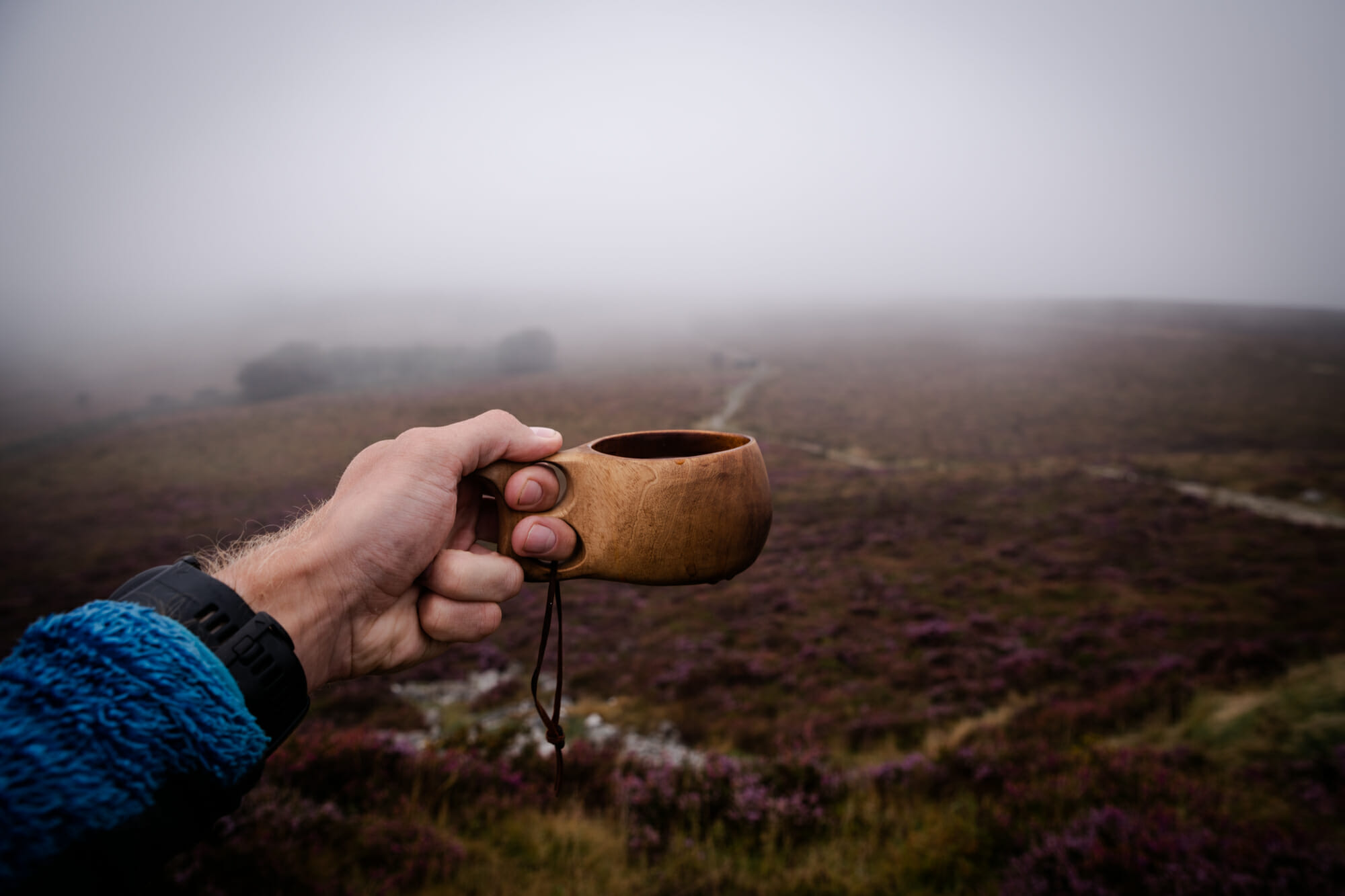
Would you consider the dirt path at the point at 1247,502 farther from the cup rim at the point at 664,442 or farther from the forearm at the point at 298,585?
the forearm at the point at 298,585

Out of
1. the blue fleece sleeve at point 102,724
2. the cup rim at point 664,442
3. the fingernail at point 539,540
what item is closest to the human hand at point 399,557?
the fingernail at point 539,540

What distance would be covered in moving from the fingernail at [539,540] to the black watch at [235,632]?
0.60 metres

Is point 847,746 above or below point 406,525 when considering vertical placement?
below

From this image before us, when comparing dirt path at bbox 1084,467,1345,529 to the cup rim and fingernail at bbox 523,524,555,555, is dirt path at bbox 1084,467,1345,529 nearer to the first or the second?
the cup rim

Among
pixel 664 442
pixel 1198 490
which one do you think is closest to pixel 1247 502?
pixel 1198 490

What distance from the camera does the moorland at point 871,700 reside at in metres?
3.46

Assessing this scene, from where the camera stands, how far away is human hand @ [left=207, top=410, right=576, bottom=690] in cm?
151

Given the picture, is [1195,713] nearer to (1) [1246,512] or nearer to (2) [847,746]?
(2) [847,746]

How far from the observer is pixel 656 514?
1.56 meters

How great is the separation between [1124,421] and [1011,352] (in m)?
27.2

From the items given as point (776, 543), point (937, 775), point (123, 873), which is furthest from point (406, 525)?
point (776, 543)

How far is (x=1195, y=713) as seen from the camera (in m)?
6.22

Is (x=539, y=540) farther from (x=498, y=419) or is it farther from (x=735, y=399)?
(x=735, y=399)

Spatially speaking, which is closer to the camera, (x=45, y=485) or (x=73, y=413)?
(x=45, y=485)
